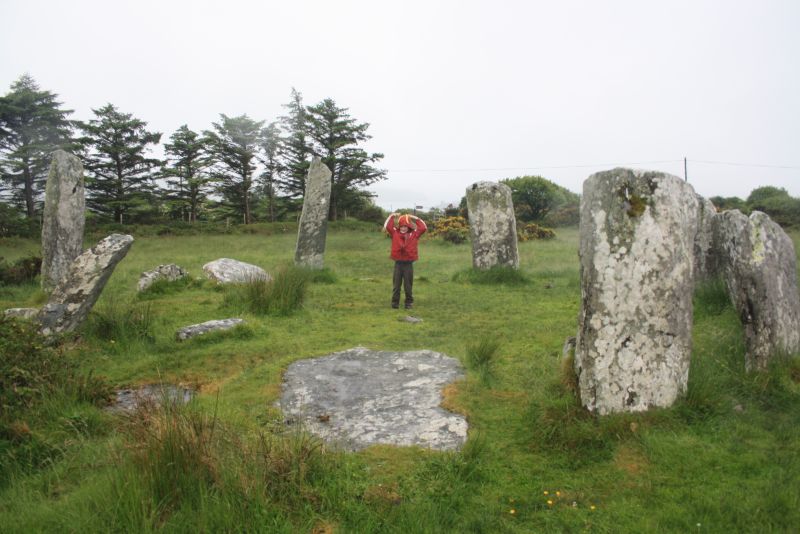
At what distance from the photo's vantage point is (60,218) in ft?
36.8

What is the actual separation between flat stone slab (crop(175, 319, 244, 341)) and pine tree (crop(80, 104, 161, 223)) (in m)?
26.9

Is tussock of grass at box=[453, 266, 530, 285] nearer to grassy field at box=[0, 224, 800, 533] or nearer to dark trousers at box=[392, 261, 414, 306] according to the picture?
dark trousers at box=[392, 261, 414, 306]

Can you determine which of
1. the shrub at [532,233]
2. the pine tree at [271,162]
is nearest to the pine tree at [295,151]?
the pine tree at [271,162]

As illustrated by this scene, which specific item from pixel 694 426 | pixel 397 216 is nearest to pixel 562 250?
pixel 397 216

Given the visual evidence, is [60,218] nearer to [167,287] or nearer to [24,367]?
[167,287]

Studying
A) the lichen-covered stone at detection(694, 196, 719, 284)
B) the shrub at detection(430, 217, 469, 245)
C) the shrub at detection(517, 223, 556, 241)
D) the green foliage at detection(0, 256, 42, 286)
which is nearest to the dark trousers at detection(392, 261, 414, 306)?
the lichen-covered stone at detection(694, 196, 719, 284)

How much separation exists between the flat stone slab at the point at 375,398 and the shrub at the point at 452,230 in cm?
1769

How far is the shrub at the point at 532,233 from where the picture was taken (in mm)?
24727

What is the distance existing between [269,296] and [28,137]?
90.6ft

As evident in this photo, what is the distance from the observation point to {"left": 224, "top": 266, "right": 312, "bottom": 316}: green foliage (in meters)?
8.80

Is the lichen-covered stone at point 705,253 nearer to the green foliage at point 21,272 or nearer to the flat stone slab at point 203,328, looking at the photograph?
the flat stone slab at point 203,328

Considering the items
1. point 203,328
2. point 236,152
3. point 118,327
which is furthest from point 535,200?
point 118,327

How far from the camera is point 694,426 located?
4.23m

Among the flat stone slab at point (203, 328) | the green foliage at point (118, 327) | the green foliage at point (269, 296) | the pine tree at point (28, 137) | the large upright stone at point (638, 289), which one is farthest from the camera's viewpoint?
the pine tree at point (28, 137)
